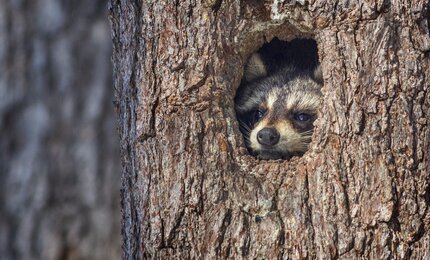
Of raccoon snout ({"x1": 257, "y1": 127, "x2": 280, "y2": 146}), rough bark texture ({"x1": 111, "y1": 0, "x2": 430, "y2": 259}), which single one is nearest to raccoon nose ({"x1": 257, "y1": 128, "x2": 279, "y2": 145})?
raccoon snout ({"x1": 257, "y1": 127, "x2": 280, "y2": 146})

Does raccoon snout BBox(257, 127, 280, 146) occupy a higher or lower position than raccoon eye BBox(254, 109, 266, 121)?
lower

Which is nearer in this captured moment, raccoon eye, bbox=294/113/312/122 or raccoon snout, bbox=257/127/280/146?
raccoon snout, bbox=257/127/280/146

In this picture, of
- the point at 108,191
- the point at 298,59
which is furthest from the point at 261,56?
the point at 108,191

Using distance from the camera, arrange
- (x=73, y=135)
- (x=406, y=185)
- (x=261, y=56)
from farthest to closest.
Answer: (x=73, y=135) < (x=261, y=56) < (x=406, y=185)

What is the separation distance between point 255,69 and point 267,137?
61 centimetres

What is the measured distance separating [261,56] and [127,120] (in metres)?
1.29

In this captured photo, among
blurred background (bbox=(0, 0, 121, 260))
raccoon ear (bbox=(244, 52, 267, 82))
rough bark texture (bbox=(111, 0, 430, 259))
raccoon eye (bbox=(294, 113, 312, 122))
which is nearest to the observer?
rough bark texture (bbox=(111, 0, 430, 259))

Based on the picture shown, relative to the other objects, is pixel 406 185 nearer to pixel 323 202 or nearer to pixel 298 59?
pixel 323 202

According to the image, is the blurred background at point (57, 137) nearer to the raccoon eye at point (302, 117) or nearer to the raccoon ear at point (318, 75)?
the raccoon eye at point (302, 117)

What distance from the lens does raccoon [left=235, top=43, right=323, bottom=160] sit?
4902mm

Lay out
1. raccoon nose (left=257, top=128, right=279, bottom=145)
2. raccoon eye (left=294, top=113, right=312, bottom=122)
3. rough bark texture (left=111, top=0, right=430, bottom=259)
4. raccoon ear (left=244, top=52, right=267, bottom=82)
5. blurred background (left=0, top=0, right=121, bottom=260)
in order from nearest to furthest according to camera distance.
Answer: rough bark texture (left=111, top=0, right=430, bottom=259)
raccoon nose (left=257, top=128, right=279, bottom=145)
raccoon eye (left=294, top=113, right=312, bottom=122)
raccoon ear (left=244, top=52, right=267, bottom=82)
blurred background (left=0, top=0, right=121, bottom=260)

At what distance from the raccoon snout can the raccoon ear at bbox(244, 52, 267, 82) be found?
1.55ft

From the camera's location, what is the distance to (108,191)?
566cm

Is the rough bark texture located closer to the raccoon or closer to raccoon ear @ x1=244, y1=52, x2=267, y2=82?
the raccoon
